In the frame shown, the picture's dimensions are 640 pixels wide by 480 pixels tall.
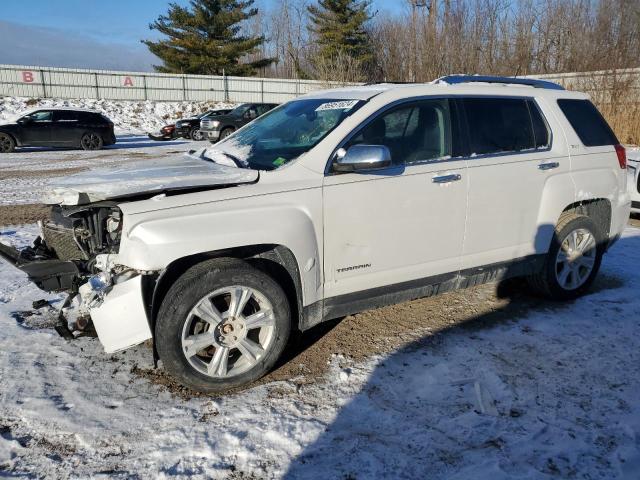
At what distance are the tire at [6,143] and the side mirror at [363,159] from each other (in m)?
18.7

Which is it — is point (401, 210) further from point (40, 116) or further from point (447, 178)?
point (40, 116)

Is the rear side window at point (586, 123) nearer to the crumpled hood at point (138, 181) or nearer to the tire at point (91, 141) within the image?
the crumpled hood at point (138, 181)

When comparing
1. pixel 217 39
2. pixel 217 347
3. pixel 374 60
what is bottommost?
pixel 217 347

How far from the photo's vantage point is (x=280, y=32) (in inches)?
2397

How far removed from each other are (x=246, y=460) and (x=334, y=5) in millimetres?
46601

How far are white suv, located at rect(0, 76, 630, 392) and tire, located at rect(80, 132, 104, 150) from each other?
1729cm

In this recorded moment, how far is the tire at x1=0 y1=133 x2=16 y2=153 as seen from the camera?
18266mm

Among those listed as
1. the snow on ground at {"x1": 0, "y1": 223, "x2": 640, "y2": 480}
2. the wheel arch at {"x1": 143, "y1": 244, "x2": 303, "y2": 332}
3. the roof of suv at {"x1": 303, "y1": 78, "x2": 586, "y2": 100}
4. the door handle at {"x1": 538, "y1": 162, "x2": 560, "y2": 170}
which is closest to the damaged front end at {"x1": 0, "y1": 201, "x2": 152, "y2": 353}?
the wheel arch at {"x1": 143, "y1": 244, "x2": 303, "y2": 332}

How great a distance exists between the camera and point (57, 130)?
63.2 ft

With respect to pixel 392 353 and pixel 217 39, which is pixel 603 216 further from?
pixel 217 39

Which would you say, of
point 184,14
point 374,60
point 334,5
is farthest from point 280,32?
point 374,60

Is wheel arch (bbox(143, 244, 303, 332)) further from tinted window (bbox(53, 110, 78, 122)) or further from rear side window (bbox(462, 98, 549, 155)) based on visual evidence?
tinted window (bbox(53, 110, 78, 122))

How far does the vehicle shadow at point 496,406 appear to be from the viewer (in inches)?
106

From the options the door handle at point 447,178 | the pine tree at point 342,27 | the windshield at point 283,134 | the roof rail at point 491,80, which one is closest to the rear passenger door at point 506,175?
the door handle at point 447,178
